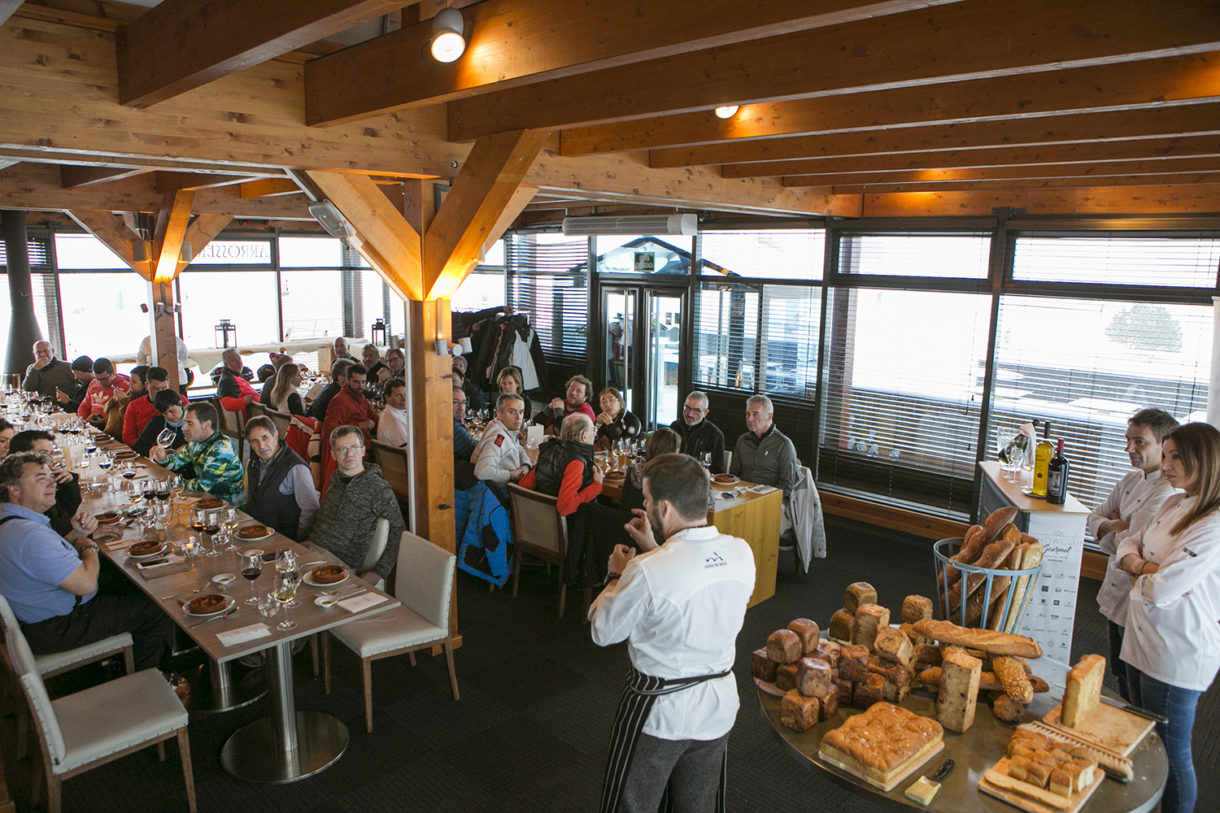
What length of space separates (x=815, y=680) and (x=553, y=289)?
9493 millimetres

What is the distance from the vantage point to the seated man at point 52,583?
389cm

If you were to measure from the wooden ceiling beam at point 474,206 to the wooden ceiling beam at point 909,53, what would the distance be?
555 mm

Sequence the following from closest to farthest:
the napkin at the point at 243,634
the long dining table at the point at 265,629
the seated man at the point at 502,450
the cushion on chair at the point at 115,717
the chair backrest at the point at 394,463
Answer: the cushion on chair at the point at 115,717 → the napkin at the point at 243,634 → the long dining table at the point at 265,629 → the seated man at the point at 502,450 → the chair backrest at the point at 394,463

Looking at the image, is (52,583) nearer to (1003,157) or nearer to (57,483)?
(57,483)

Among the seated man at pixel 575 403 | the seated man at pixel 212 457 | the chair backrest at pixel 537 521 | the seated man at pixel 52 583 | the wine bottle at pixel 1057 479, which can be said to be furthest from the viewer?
the seated man at pixel 575 403

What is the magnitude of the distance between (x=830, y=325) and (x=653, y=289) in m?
2.50

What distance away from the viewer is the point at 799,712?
8.64 feet

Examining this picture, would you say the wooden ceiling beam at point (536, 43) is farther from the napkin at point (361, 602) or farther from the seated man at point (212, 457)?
the seated man at point (212, 457)

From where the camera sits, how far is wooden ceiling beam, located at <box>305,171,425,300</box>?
14.9 feet

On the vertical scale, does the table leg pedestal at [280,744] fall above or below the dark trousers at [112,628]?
below

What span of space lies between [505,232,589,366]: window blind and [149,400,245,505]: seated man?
6070 millimetres

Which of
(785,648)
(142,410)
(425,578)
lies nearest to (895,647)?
(785,648)

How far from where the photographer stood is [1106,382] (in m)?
6.82

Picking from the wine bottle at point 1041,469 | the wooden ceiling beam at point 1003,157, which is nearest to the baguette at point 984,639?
the wine bottle at point 1041,469
